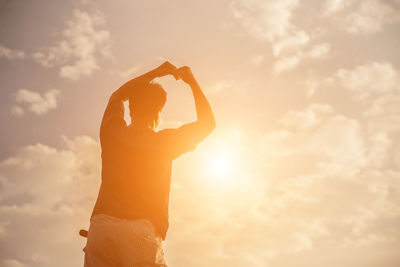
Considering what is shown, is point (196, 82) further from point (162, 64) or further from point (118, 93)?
point (118, 93)

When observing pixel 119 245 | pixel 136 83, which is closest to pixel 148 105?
pixel 136 83

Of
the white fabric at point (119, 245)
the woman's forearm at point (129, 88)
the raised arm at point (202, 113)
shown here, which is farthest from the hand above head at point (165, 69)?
the white fabric at point (119, 245)

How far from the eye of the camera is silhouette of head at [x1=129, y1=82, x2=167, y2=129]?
4.04 metres

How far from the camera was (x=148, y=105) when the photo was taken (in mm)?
4035

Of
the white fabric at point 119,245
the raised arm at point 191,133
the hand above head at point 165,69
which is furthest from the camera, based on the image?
the hand above head at point 165,69

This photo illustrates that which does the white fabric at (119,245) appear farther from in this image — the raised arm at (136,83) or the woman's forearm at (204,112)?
the raised arm at (136,83)

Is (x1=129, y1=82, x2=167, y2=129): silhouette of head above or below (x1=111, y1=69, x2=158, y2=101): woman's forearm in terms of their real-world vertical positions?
below

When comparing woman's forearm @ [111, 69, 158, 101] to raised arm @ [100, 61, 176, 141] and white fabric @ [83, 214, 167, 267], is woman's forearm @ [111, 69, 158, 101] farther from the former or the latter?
white fabric @ [83, 214, 167, 267]

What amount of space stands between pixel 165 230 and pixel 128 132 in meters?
1.09

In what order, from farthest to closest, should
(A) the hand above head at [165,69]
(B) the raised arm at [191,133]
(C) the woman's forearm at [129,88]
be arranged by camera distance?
(A) the hand above head at [165,69] < (C) the woman's forearm at [129,88] < (B) the raised arm at [191,133]

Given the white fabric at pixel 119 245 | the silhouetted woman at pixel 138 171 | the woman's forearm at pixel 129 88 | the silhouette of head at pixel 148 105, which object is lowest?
the white fabric at pixel 119 245

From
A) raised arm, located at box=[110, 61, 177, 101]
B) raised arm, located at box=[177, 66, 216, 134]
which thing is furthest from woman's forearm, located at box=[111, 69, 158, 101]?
raised arm, located at box=[177, 66, 216, 134]

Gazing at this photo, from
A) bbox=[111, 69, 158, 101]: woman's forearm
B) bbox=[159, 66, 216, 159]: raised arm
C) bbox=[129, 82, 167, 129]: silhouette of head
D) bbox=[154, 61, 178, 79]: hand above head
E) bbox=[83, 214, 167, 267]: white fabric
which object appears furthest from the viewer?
bbox=[154, 61, 178, 79]: hand above head

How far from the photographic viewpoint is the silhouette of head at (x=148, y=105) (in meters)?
4.04
